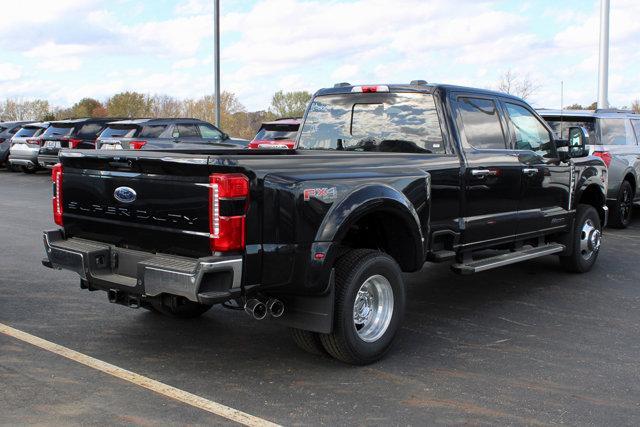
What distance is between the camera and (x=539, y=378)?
4578 mm

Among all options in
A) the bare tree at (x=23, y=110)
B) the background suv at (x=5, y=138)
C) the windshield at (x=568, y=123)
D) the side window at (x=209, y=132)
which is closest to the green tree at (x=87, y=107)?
the bare tree at (x=23, y=110)

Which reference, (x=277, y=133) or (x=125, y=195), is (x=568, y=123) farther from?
(x=125, y=195)

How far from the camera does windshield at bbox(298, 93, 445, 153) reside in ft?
19.8

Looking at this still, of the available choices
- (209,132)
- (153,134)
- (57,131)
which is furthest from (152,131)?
(57,131)

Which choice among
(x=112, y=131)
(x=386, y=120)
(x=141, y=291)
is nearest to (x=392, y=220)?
(x=386, y=120)

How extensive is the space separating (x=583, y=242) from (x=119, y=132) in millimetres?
12816

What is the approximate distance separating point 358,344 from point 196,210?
1.44 metres

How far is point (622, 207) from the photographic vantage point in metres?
11.4

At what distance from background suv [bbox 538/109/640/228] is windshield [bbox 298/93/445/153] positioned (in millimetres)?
5194

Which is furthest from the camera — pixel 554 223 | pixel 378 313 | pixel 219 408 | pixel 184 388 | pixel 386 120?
pixel 554 223

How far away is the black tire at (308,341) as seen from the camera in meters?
4.78

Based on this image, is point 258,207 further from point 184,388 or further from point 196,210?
point 184,388

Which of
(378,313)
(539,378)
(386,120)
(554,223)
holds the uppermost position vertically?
(386,120)

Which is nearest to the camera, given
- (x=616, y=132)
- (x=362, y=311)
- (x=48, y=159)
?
(x=362, y=311)
